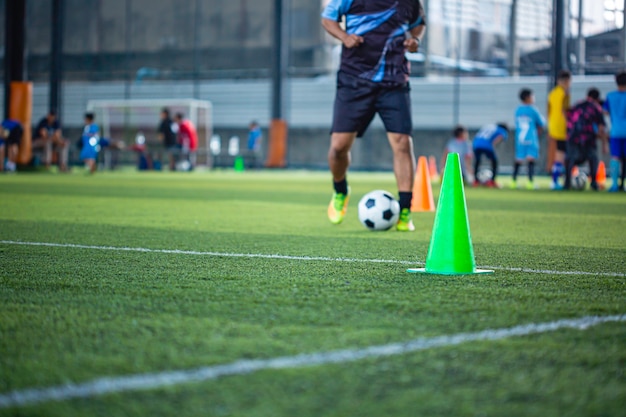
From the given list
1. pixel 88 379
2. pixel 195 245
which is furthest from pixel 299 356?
pixel 195 245

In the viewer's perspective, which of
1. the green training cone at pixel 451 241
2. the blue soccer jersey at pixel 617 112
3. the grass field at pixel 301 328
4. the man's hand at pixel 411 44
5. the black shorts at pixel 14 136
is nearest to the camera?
the grass field at pixel 301 328

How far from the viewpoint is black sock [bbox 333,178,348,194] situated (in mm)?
7656

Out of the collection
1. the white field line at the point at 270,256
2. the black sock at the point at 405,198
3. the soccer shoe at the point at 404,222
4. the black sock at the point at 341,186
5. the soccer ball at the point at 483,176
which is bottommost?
the white field line at the point at 270,256

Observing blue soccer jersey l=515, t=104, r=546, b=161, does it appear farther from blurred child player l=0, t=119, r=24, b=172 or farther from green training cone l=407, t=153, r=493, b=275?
blurred child player l=0, t=119, r=24, b=172

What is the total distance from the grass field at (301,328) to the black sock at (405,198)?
2.82 ft

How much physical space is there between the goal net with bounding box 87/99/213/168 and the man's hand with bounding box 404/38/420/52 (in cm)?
2651

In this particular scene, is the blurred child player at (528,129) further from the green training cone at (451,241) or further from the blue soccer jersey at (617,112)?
the green training cone at (451,241)

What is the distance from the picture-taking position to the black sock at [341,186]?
25.1 feet

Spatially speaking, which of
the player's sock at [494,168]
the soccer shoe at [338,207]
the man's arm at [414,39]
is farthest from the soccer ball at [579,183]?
the man's arm at [414,39]

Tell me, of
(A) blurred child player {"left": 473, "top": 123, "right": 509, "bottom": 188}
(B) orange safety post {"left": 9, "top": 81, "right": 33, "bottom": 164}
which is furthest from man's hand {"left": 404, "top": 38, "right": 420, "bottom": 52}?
(B) orange safety post {"left": 9, "top": 81, "right": 33, "bottom": 164}

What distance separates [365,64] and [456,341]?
14.9ft

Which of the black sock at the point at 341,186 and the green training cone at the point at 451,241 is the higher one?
the black sock at the point at 341,186

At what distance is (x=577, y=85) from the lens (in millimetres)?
31719

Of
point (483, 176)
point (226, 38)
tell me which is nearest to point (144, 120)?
point (226, 38)
